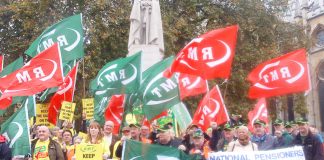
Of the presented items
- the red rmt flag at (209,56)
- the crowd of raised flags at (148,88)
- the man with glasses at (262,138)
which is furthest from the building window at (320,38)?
the man with glasses at (262,138)

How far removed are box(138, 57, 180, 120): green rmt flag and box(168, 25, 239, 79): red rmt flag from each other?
315 mm

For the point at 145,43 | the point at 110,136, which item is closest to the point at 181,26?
the point at 145,43

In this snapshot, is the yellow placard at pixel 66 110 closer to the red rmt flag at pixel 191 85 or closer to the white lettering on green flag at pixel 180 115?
the white lettering on green flag at pixel 180 115

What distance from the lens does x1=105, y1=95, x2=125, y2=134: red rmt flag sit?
36.7 ft

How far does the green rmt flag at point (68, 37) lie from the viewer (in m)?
11.5

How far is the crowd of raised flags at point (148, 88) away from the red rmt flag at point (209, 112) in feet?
0.08

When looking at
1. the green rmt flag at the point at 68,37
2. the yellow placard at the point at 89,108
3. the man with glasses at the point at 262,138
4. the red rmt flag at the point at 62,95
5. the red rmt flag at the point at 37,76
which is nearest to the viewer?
the man with glasses at the point at 262,138

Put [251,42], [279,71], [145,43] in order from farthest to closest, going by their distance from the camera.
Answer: [251,42] → [145,43] → [279,71]

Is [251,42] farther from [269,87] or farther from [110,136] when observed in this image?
[110,136]

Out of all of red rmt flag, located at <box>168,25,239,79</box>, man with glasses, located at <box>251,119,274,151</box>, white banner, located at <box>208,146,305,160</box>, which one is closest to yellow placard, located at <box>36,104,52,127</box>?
red rmt flag, located at <box>168,25,239,79</box>

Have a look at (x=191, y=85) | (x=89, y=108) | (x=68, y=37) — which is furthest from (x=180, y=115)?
(x=68, y=37)

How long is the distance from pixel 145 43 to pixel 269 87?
18.0ft

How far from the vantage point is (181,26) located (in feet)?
77.7

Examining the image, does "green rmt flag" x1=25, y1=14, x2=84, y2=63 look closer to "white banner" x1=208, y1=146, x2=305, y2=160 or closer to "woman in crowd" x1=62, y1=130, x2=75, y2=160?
"woman in crowd" x1=62, y1=130, x2=75, y2=160
